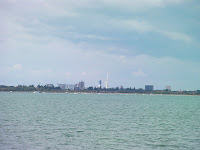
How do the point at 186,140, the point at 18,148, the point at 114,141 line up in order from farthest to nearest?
the point at 186,140 → the point at 114,141 → the point at 18,148

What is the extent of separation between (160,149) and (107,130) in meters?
14.3

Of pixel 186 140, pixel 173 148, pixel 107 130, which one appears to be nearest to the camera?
pixel 173 148


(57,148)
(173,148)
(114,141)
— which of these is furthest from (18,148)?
(173,148)

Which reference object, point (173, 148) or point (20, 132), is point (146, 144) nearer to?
point (173, 148)

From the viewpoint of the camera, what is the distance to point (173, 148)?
3359 centimetres

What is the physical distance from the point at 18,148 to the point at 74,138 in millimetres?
8957

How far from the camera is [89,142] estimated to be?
35594 millimetres

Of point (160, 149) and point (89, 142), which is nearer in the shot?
point (160, 149)

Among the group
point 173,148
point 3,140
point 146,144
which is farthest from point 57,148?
point 173,148

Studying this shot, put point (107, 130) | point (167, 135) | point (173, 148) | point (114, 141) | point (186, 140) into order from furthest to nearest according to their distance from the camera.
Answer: point (107, 130), point (167, 135), point (186, 140), point (114, 141), point (173, 148)

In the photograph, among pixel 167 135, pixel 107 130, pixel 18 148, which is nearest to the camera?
pixel 18 148

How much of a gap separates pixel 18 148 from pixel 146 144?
1655 centimetres

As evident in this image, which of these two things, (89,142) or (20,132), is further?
(20,132)

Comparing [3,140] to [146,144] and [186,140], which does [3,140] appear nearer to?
[146,144]
